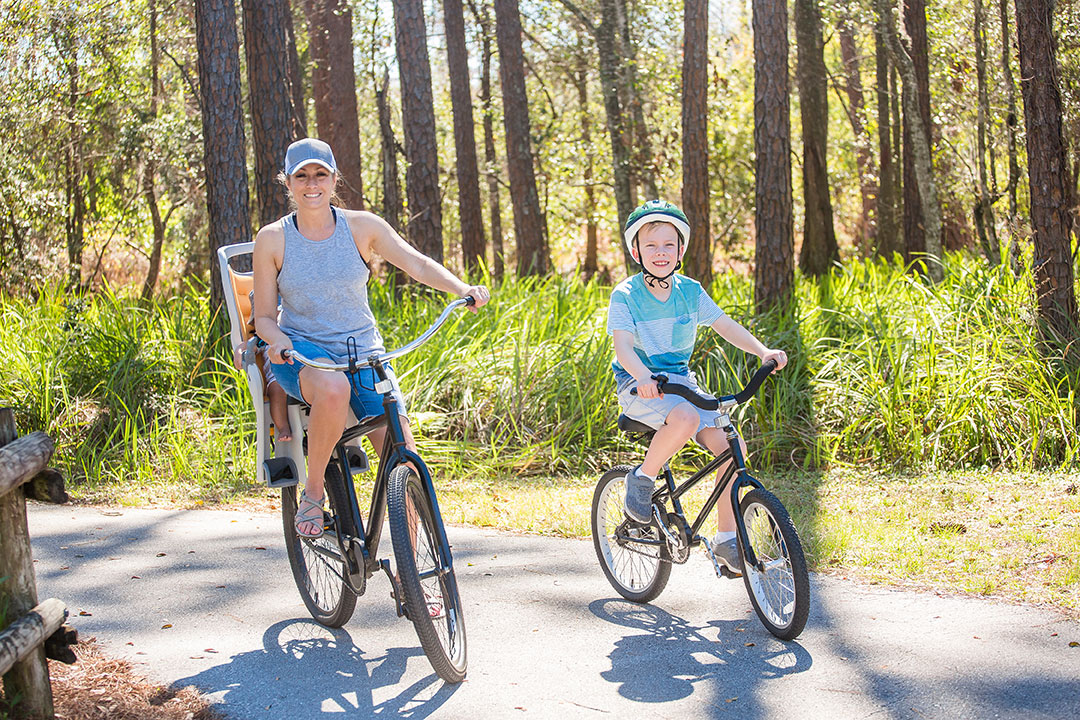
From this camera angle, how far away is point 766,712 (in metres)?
3.74

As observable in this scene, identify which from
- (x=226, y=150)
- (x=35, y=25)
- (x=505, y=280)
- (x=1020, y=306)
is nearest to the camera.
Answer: (x=1020, y=306)

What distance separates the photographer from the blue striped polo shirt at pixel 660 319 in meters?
4.77

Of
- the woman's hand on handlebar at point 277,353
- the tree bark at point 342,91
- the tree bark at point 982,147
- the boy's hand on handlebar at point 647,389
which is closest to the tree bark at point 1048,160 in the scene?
the tree bark at point 982,147

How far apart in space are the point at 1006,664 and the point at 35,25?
16.1 metres

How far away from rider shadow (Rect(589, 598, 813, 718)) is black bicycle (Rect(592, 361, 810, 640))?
156 mm

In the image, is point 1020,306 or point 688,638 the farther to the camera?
point 1020,306

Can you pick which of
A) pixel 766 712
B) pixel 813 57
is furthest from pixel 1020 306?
pixel 813 57

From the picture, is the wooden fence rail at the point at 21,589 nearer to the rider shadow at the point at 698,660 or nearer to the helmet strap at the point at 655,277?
the rider shadow at the point at 698,660

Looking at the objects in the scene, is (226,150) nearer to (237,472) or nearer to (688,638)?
(237,472)

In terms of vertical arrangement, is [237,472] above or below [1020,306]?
below

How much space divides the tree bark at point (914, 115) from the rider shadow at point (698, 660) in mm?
11321

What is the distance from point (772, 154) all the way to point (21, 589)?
28.1ft

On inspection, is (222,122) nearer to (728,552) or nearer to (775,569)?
(728,552)

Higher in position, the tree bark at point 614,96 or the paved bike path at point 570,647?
the tree bark at point 614,96
